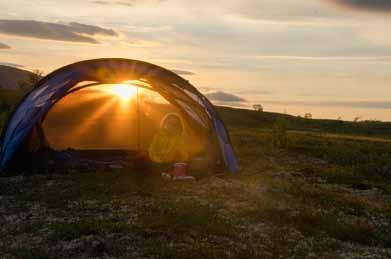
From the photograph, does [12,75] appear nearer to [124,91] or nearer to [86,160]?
[124,91]

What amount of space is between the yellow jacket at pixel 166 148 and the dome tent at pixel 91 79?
1.88m

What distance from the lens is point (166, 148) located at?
26219 millimetres

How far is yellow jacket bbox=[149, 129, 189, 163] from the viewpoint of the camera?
85.7ft

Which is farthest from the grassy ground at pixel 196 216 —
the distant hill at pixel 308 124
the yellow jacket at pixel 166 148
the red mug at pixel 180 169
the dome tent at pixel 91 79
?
the distant hill at pixel 308 124

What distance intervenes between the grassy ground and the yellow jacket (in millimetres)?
1394

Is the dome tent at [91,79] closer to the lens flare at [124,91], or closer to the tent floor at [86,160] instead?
the tent floor at [86,160]

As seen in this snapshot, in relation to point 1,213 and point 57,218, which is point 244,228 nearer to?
point 57,218

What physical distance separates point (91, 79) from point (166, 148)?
536cm

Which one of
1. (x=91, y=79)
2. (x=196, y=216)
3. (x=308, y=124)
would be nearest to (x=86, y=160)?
(x=91, y=79)

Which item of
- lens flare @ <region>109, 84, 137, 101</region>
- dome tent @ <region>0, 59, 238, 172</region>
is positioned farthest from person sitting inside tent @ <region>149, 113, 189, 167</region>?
lens flare @ <region>109, 84, 137, 101</region>

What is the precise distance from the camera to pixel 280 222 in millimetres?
17438

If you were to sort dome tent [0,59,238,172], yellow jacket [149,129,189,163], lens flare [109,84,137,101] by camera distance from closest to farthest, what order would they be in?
1. dome tent [0,59,238,172]
2. yellow jacket [149,129,189,163]
3. lens flare [109,84,137,101]

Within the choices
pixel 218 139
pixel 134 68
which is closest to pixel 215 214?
pixel 218 139

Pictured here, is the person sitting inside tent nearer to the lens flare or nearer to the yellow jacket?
the yellow jacket
